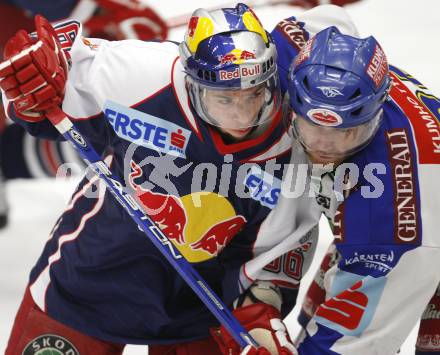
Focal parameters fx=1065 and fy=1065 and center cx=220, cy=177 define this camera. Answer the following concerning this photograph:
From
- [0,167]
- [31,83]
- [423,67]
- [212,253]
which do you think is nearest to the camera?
[31,83]

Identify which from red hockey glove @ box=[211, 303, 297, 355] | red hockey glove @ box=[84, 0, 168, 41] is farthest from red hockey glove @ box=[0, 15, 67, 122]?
red hockey glove @ box=[84, 0, 168, 41]

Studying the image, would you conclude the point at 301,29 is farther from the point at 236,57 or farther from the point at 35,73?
the point at 35,73

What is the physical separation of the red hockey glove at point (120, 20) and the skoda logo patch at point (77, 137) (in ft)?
5.11

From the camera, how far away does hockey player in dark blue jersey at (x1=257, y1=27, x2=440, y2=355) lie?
2.07 meters

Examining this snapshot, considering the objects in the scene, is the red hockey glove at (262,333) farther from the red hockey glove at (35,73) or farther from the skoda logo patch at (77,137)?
the red hockey glove at (35,73)

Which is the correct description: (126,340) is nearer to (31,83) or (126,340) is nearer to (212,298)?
(212,298)

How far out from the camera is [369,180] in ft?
6.93

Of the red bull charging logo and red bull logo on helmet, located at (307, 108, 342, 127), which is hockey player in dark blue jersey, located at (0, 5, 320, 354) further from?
red bull logo on helmet, located at (307, 108, 342, 127)

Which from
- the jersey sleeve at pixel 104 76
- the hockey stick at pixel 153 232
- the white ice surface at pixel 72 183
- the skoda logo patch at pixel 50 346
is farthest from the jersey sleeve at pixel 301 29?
the white ice surface at pixel 72 183

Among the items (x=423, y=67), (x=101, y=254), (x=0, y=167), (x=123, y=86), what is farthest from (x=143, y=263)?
(x=423, y=67)

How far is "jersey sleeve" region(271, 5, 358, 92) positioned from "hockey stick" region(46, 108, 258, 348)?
43 centimetres

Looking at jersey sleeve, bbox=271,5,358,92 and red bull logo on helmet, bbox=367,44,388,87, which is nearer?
red bull logo on helmet, bbox=367,44,388,87

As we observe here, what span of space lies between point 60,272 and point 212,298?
39cm

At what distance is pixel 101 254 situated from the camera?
2.44 meters
